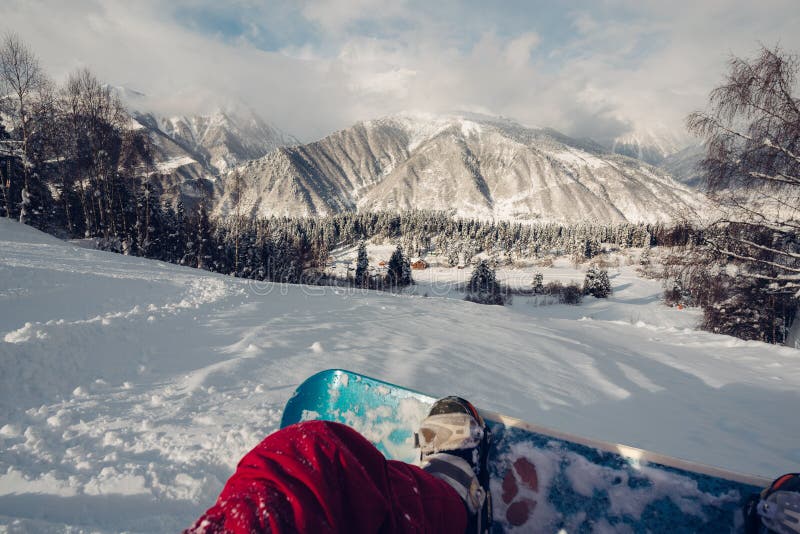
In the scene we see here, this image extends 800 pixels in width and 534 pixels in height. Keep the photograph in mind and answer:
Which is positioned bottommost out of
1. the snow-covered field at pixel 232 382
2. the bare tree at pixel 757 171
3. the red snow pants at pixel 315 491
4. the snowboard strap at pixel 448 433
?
the snow-covered field at pixel 232 382

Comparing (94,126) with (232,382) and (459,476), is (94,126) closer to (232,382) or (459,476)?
(232,382)

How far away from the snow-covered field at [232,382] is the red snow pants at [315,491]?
47.8 inches

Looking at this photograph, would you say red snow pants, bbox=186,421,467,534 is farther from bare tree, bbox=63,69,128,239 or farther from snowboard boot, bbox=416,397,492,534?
bare tree, bbox=63,69,128,239

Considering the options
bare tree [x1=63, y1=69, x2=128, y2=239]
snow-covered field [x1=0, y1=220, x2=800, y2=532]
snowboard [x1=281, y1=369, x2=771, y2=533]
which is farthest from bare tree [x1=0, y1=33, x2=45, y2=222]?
snowboard [x1=281, y1=369, x2=771, y2=533]

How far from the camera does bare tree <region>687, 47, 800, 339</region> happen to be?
5750 millimetres

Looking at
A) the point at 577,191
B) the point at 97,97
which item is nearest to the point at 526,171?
the point at 577,191

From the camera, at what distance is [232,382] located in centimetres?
338

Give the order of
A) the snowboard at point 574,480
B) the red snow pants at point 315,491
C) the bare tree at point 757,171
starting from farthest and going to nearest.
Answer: the bare tree at point 757,171
the snowboard at point 574,480
the red snow pants at point 315,491

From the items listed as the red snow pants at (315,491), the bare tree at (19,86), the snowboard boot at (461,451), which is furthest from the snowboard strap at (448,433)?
the bare tree at (19,86)

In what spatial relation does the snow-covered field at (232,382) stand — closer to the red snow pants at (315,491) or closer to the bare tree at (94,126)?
the red snow pants at (315,491)

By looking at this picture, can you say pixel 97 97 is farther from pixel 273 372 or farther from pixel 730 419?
pixel 730 419

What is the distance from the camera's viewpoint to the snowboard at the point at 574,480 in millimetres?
1818

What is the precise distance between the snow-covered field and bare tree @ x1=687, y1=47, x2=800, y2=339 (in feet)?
6.87

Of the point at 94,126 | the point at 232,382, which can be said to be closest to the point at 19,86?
the point at 94,126
